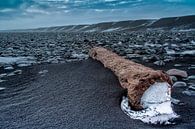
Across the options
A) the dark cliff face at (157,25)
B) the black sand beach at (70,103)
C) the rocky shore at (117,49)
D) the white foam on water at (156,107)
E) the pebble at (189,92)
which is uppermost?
the white foam on water at (156,107)

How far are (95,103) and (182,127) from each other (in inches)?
81.0

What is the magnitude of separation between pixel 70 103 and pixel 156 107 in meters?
2.00

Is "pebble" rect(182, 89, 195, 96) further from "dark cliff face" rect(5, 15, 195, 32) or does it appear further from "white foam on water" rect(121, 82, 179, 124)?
"dark cliff face" rect(5, 15, 195, 32)

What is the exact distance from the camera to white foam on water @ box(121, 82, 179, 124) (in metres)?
5.93

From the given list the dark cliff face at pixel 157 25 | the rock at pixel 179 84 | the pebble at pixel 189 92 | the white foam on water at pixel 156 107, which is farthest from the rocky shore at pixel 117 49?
the dark cliff face at pixel 157 25

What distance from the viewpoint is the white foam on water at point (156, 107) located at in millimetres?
5926

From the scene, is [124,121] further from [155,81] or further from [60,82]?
[60,82]

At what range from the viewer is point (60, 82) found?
948 cm

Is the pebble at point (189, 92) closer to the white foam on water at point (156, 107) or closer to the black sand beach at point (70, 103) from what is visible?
the black sand beach at point (70, 103)

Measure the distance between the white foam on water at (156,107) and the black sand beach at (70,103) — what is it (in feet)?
0.46

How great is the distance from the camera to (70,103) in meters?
7.17

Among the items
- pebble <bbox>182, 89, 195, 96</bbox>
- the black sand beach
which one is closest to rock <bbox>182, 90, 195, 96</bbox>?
pebble <bbox>182, 89, 195, 96</bbox>

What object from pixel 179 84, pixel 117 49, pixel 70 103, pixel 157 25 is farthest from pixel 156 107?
pixel 157 25

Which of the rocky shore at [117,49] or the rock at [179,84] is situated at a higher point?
the rock at [179,84]
